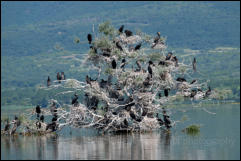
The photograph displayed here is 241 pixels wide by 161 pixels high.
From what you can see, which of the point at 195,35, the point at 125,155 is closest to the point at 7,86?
the point at 195,35

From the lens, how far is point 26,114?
106 ft

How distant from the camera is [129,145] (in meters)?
26.8

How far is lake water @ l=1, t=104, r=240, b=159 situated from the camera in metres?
23.5

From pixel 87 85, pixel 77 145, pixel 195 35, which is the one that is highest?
pixel 195 35

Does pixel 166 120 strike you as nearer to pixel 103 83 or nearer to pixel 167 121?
pixel 167 121

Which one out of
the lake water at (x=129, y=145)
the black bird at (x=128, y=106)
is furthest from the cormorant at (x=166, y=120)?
the black bird at (x=128, y=106)

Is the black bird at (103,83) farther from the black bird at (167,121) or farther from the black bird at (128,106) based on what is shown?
the black bird at (167,121)

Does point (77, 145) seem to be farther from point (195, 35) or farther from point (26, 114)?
point (195, 35)

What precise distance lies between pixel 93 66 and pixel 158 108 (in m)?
3.69

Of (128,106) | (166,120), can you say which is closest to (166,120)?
(166,120)

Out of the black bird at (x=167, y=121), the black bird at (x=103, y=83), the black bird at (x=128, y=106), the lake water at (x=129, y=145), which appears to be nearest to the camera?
the lake water at (x=129, y=145)

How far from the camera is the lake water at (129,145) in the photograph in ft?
77.2

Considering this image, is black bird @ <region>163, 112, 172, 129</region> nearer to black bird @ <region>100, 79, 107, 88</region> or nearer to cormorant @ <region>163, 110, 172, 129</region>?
cormorant @ <region>163, 110, 172, 129</region>

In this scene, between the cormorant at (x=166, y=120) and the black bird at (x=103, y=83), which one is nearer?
the cormorant at (x=166, y=120)
